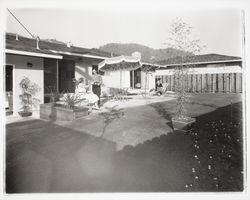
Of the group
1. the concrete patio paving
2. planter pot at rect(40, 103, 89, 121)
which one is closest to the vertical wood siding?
the concrete patio paving

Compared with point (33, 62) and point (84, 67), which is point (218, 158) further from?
point (84, 67)

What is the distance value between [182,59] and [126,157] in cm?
208

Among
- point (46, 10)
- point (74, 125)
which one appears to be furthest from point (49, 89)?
point (46, 10)

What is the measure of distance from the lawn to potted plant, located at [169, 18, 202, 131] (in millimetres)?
257

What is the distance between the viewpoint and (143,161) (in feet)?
8.25

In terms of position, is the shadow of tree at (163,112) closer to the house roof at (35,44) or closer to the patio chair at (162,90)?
the patio chair at (162,90)

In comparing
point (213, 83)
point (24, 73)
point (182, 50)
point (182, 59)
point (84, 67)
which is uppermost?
point (84, 67)

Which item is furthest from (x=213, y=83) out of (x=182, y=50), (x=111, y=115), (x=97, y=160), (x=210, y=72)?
(x=97, y=160)

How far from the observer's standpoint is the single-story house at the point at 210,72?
3.05 meters

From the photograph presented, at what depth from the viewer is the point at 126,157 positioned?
2.57m

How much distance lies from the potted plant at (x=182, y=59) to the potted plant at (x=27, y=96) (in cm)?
342

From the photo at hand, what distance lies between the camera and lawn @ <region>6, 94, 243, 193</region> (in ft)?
7.84

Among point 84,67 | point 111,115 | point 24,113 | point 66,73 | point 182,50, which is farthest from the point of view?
point 84,67

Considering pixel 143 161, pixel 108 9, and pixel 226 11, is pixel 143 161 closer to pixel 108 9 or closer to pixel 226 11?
pixel 108 9
